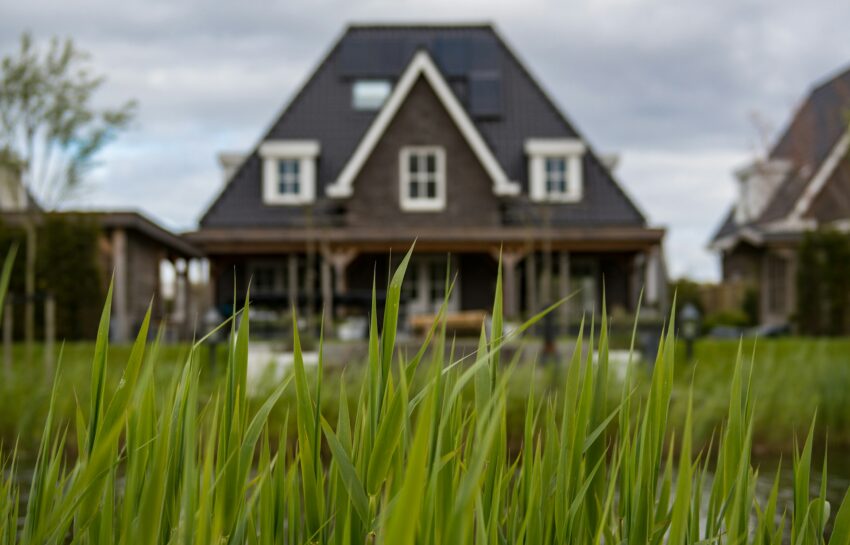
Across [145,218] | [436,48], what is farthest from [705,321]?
[145,218]

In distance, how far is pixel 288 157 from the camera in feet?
75.9

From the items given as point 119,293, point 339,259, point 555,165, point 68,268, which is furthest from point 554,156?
point 68,268

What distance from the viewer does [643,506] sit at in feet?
6.66

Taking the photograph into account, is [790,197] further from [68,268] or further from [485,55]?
[68,268]

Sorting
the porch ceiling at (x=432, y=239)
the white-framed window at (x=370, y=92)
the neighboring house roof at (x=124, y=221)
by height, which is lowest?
the porch ceiling at (x=432, y=239)

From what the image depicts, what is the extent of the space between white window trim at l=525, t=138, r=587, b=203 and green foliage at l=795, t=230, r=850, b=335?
16.3ft

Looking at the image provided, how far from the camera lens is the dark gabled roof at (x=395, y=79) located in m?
23.2

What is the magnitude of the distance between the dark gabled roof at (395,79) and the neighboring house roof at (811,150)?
5.48 m

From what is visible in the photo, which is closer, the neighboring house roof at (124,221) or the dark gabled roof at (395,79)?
the neighboring house roof at (124,221)

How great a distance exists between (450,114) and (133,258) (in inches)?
288

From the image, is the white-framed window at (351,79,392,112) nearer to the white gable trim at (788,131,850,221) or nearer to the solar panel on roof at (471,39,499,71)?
the solar panel on roof at (471,39,499,71)

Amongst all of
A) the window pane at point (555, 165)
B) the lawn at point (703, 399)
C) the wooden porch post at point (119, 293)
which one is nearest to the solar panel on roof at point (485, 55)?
the window pane at point (555, 165)

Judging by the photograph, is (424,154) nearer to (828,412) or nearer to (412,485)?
(828,412)

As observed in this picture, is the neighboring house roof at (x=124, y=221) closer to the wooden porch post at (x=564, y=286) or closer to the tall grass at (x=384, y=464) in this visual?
the wooden porch post at (x=564, y=286)
